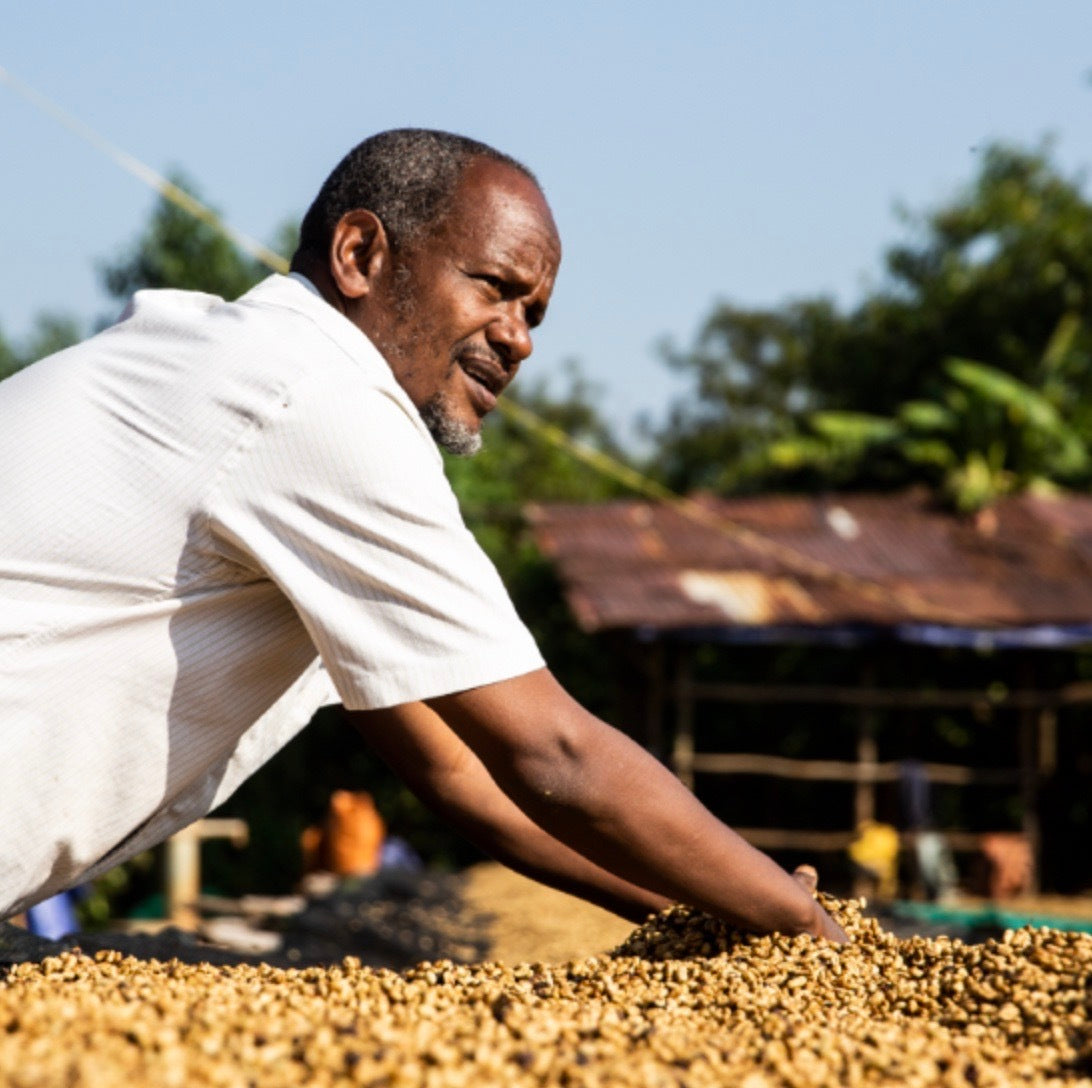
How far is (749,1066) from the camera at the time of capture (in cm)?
166

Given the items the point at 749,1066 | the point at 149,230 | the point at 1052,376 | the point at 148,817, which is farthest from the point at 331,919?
the point at 1052,376

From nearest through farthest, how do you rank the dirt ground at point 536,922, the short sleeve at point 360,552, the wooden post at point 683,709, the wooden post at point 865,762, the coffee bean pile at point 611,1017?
the coffee bean pile at point 611,1017 < the short sleeve at point 360,552 < the dirt ground at point 536,922 < the wooden post at point 683,709 < the wooden post at point 865,762

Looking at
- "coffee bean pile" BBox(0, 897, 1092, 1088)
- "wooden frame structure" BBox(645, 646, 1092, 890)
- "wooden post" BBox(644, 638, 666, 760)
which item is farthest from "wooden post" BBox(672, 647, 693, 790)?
"coffee bean pile" BBox(0, 897, 1092, 1088)

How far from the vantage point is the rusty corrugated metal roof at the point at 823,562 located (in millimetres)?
12844

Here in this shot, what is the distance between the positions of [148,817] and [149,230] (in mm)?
17528

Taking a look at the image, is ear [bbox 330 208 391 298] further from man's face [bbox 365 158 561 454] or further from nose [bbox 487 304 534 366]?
nose [bbox 487 304 534 366]

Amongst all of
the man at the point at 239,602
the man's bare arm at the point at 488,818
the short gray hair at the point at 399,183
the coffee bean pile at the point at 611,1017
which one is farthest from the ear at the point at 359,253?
the coffee bean pile at the point at 611,1017

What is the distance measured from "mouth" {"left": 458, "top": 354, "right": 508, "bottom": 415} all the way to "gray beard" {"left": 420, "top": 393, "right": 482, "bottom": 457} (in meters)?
0.04

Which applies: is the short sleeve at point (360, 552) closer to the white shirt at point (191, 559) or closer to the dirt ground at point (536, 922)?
the white shirt at point (191, 559)

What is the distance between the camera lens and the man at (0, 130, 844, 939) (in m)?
1.94

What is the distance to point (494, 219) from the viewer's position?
7.80 ft

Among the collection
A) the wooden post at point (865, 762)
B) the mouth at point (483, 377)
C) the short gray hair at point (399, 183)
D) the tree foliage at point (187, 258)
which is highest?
the tree foliage at point (187, 258)

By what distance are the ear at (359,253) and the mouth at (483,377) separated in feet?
0.60

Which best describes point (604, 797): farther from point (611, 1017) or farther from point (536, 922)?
point (536, 922)
